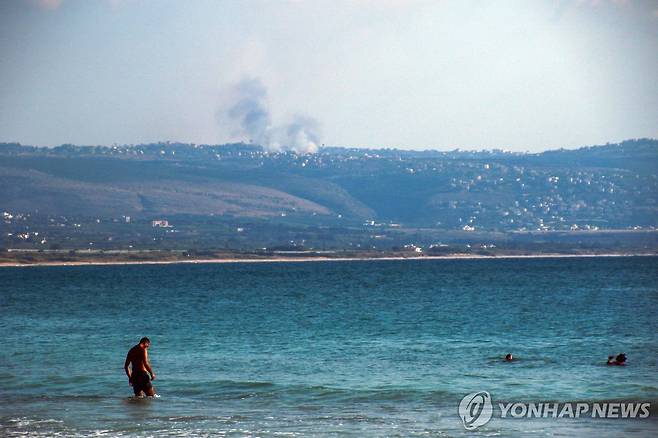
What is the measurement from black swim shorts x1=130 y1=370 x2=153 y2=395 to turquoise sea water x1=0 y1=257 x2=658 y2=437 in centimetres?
59

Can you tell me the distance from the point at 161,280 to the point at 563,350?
92073 mm

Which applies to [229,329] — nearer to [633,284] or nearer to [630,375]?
[630,375]

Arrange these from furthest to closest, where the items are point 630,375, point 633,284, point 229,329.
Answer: point 633,284
point 229,329
point 630,375

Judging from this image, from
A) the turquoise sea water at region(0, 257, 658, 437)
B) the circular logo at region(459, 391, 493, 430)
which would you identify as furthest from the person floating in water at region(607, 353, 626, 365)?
the circular logo at region(459, 391, 493, 430)

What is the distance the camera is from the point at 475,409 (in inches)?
1197

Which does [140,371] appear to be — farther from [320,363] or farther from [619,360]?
[619,360]

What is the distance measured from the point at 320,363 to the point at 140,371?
419 inches

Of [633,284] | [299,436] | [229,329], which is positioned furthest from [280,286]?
[299,436]

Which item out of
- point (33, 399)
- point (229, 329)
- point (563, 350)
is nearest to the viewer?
point (33, 399)

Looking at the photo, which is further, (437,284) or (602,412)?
(437,284)

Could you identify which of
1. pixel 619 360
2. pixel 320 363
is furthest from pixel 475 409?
pixel 320 363

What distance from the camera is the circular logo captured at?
2833cm

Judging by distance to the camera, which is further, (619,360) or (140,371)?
(619,360)

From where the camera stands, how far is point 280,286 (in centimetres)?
11412
